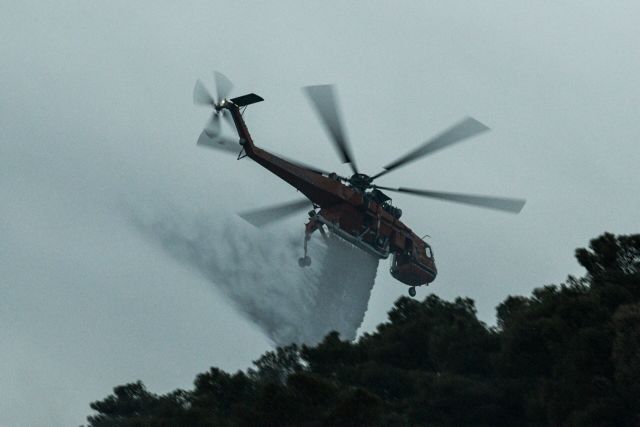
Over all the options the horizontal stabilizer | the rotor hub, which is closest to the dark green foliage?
the rotor hub

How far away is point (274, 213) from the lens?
5391cm

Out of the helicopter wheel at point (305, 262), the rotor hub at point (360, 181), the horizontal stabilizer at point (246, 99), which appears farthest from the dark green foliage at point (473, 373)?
the horizontal stabilizer at point (246, 99)

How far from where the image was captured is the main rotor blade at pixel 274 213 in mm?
53500

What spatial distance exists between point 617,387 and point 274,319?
27694 mm

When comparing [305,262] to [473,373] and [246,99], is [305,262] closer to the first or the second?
[246,99]

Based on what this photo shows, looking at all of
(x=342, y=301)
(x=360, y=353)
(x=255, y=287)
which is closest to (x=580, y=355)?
(x=360, y=353)

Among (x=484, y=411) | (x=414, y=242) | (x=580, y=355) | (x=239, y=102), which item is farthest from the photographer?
(x=414, y=242)

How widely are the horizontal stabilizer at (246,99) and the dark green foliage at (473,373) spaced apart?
1015 cm

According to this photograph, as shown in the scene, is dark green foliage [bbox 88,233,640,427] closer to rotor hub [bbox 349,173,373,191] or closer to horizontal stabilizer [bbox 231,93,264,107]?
rotor hub [bbox 349,173,373,191]

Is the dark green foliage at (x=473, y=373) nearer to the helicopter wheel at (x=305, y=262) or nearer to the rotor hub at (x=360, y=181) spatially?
the helicopter wheel at (x=305, y=262)

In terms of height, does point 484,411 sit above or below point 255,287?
below

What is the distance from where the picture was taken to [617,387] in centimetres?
3466

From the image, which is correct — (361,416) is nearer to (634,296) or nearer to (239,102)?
(634,296)

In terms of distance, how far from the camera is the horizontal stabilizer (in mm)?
48812
